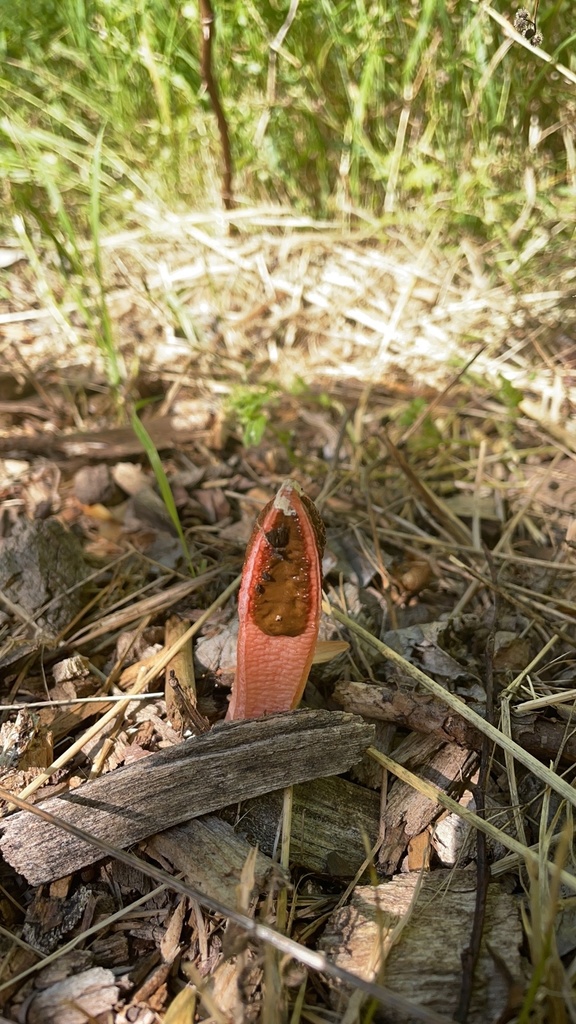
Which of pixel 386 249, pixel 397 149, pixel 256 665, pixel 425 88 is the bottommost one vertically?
pixel 256 665

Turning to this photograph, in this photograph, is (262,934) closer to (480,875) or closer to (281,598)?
(480,875)

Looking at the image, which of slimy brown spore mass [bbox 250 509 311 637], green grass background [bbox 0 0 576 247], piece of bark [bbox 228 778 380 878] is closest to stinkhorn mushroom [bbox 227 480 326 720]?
slimy brown spore mass [bbox 250 509 311 637]

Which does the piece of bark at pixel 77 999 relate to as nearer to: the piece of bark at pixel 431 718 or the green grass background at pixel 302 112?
the piece of bark at pixel 431 718

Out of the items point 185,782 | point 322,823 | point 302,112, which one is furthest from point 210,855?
point 302,112

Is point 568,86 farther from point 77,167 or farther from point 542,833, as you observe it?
point 542,833

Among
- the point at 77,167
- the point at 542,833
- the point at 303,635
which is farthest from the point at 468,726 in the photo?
the point at 77,167
